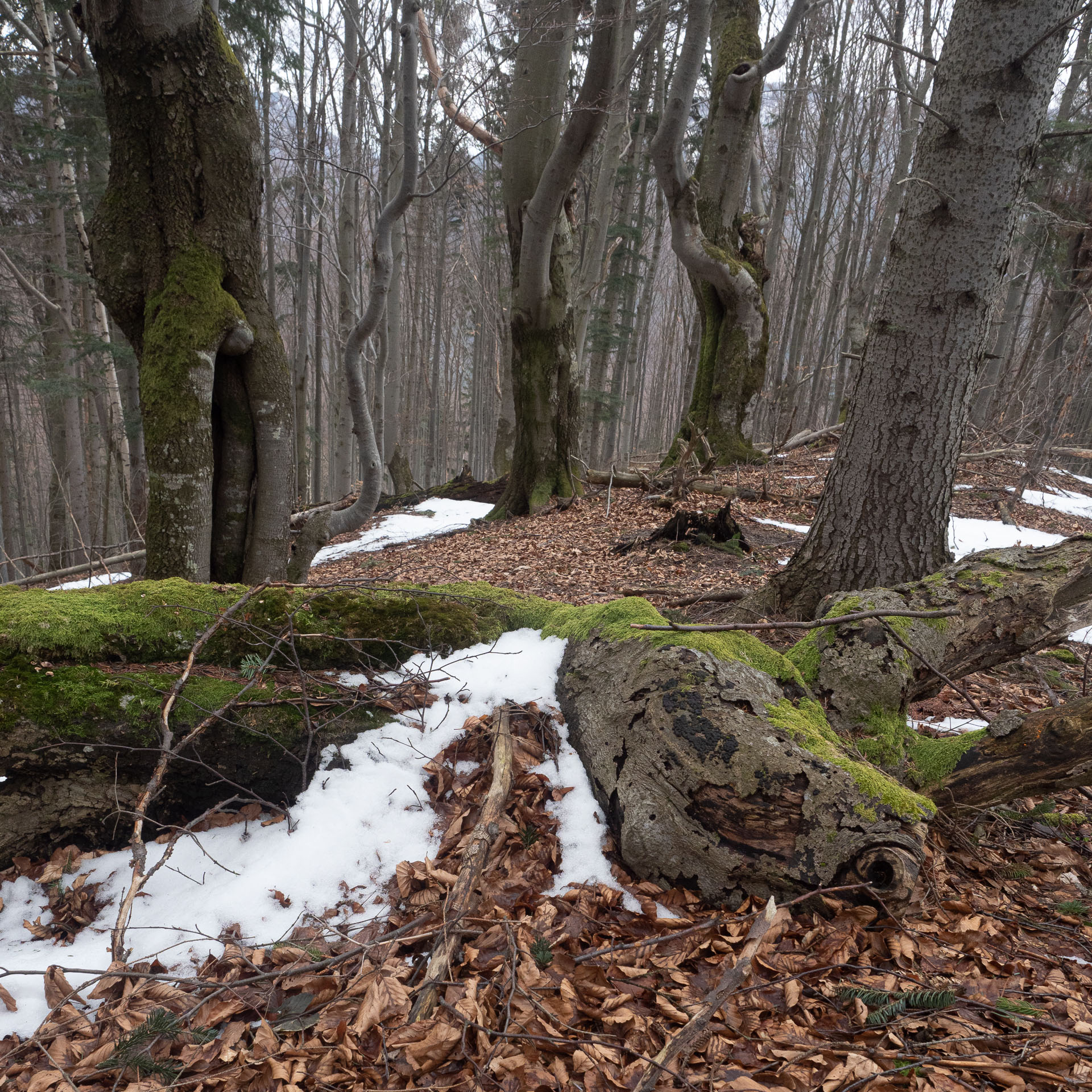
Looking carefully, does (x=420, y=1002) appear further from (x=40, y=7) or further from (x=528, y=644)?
(x=40, y=7)

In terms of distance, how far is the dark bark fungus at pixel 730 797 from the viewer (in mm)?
1999

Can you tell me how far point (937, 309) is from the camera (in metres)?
3.46

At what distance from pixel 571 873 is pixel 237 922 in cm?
129

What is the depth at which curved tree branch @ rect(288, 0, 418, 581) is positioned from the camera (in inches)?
151

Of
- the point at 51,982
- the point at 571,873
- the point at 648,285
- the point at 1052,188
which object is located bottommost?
the point at 51,982

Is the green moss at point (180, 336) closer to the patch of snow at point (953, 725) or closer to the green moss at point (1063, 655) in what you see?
the patch of snow at point (953, 725)

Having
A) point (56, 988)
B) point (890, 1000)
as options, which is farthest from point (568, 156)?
point (56, 988)

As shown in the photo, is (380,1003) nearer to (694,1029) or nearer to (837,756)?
(694,1029)

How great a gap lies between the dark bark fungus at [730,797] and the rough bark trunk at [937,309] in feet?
5.57

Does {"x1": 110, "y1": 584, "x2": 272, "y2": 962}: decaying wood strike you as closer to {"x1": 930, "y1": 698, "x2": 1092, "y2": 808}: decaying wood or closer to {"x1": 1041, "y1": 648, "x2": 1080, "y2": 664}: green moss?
{"x1": 930, "y1": 698, "x2": 1092, "y2": 808}: decaying wood

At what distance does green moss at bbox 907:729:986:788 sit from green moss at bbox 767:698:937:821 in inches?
8.2

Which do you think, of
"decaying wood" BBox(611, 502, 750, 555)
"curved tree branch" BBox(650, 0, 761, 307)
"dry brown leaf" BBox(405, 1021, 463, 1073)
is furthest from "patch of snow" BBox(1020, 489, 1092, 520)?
"dry brown leaf" BBox(405, 1021, 463, 1073)

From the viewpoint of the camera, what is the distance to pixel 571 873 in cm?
233

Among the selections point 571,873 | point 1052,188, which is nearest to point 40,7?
point 571,873
